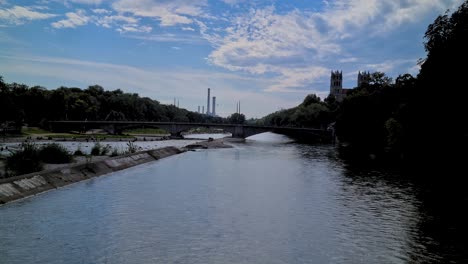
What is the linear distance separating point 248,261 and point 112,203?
51.9 ft

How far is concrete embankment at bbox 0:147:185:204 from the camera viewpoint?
3325cm

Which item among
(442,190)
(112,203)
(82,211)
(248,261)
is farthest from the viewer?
(442,190)

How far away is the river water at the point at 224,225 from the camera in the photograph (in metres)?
21.2

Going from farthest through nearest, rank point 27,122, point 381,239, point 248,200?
1. point 27,122
2. point 248,200
3. point 381,239

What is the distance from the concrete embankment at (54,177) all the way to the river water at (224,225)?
1.06 m

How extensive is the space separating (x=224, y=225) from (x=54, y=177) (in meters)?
20.9

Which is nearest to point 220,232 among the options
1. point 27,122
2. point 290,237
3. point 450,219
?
point 290,237

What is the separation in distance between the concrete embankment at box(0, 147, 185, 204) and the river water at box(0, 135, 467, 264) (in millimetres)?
1055

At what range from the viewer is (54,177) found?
40.8 meters

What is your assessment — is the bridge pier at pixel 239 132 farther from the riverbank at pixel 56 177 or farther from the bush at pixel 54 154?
the bush at pixel 54 154

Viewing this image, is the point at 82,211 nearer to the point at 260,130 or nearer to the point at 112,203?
the point at 112,203

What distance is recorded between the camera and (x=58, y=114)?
173875mm

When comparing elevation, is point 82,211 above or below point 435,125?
below

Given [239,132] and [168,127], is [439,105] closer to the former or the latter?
[239,132]
